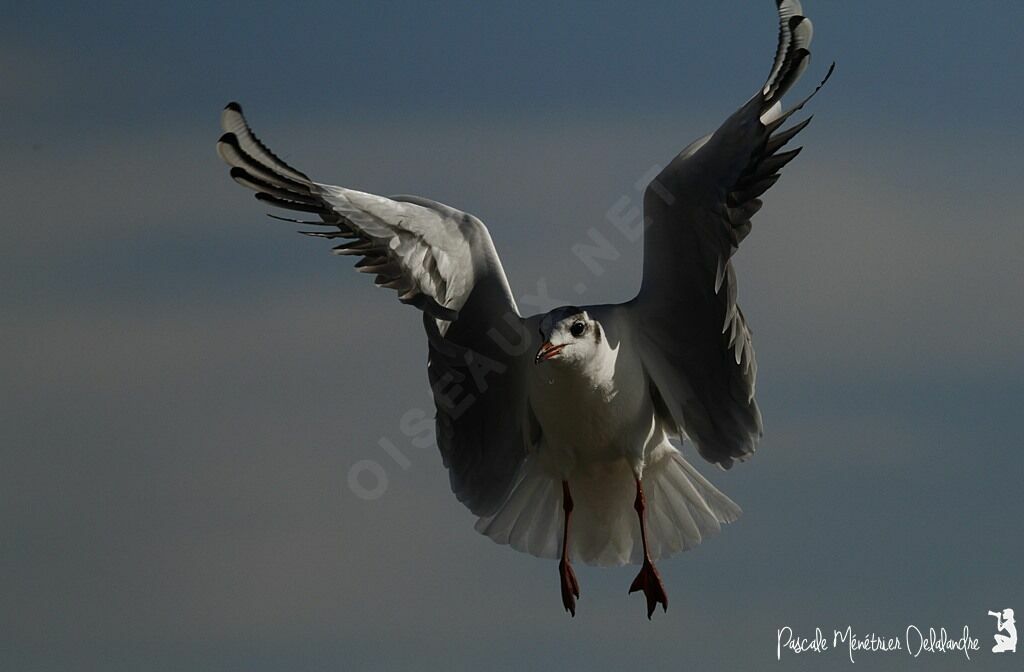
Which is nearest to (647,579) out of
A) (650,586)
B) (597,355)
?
(650,586)

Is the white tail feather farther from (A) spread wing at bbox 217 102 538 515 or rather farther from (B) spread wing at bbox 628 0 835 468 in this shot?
(B) spread wing at bbox 628 0 835 468

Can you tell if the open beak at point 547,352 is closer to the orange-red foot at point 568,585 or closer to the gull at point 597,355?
the gull at point 597,355

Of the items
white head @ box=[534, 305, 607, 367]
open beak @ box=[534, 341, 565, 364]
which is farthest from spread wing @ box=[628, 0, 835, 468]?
open beak @ box=[534, 341, 565, 364]

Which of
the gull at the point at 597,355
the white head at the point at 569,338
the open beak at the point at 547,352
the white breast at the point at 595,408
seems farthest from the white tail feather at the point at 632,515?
the open beak at the point at 547,352

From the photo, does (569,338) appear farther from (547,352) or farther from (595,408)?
(595,408)

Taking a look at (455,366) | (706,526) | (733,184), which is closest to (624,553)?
(706,526)

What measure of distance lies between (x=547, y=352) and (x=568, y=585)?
63.3 inches

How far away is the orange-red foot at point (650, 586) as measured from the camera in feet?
43.1

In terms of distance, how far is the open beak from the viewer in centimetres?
1244

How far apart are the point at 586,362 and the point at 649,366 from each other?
1.99 feet

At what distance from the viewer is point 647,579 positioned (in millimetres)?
13258

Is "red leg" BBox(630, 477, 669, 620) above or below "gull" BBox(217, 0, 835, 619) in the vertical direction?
below

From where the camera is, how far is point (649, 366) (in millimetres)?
13117

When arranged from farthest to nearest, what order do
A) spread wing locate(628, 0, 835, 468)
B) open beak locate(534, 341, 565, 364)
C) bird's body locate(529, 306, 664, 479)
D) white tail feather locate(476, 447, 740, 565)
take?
white tail feather locate(476, 447, 740, 565) < bird's body locate(529, 306, 664, 479) < open beak locate(534, 341, 565, 364) < spread wing locate(628, 0, 835, 468)
